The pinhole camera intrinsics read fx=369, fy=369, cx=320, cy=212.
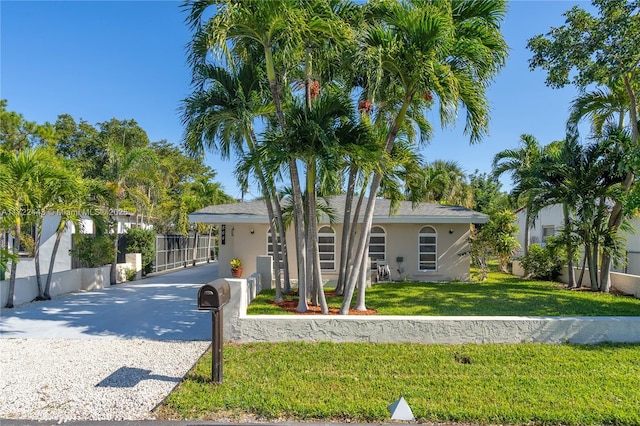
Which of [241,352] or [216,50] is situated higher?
[216,50]

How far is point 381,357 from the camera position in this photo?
582 centimetres

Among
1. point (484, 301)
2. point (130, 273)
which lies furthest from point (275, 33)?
point (130, 273)

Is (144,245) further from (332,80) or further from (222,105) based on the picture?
(332,80)

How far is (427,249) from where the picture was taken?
1579cm

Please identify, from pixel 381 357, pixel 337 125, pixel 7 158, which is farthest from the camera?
pixel 7 158

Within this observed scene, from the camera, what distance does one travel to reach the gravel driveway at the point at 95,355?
442cm

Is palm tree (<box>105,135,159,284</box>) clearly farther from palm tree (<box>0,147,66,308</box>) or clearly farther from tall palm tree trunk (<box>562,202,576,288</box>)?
tall palm tree trunk (<box>562,202,576,288</box>)

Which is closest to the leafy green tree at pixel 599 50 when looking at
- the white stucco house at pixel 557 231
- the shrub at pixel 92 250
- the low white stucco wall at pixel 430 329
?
the low white stucco wall at pixel 430 329

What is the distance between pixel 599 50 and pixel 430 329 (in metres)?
8.75

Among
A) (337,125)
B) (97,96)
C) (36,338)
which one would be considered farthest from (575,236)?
(97,96)

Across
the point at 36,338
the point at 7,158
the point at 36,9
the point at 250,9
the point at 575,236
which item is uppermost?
the point at 36,9

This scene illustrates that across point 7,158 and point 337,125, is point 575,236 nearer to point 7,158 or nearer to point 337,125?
point 337,125

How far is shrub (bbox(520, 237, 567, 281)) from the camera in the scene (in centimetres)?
1559

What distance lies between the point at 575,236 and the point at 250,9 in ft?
42.8
